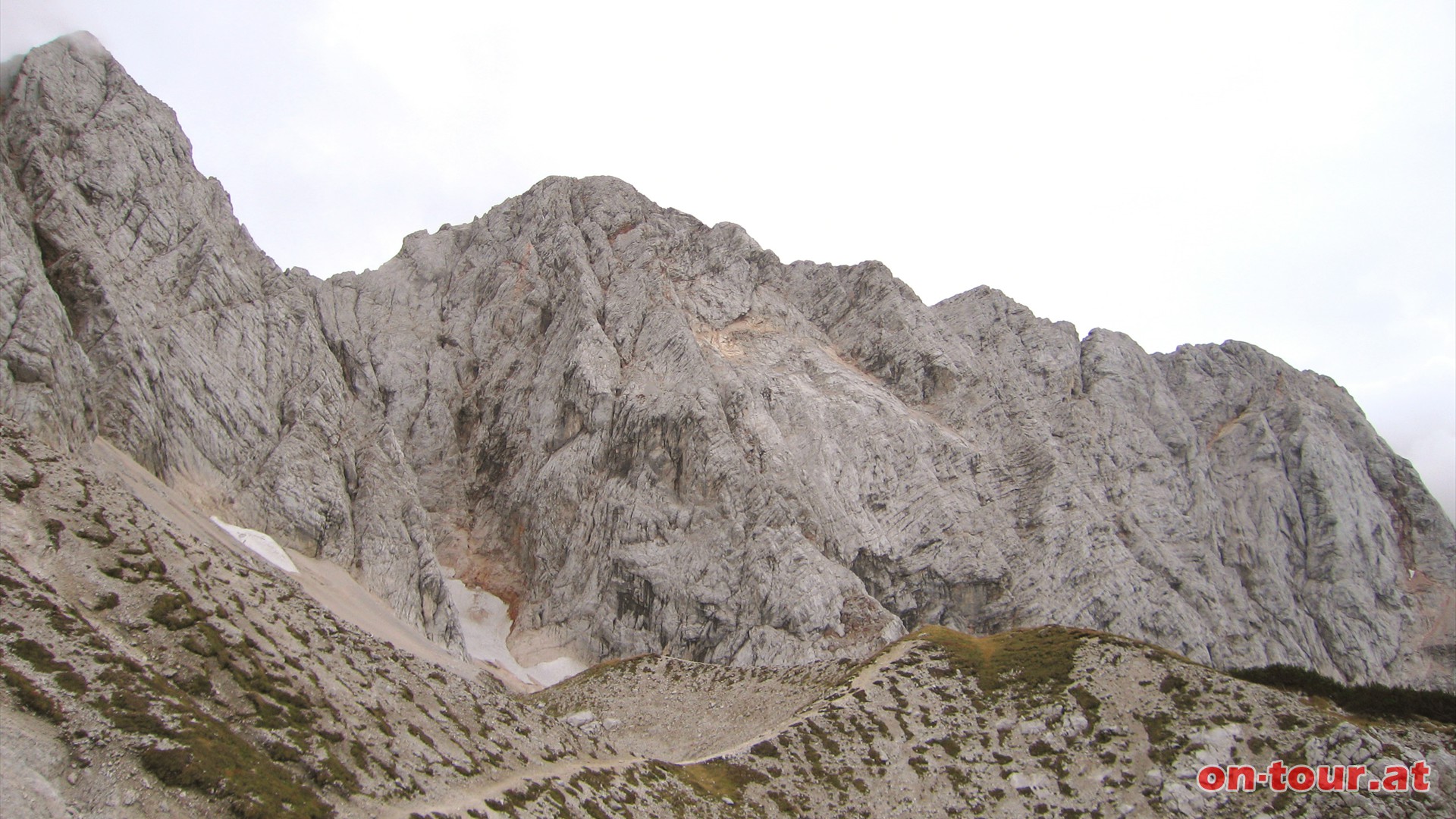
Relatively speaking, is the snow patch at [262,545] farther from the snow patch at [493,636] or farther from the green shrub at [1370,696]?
the green shrub at [1370,696]

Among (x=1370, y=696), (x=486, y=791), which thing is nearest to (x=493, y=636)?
(x=486, y=791)

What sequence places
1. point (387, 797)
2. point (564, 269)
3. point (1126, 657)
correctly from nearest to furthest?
point (387, 797) → point (1126, 657) → point (564, 269)

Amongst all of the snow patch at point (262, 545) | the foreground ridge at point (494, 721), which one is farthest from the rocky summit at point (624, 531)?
the snow patch at point (262, 545)

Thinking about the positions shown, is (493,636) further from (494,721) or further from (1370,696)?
(1370,696)

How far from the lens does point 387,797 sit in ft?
75.7

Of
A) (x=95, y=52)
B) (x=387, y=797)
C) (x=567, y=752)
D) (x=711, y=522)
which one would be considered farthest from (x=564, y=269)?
(x=387, y=797)

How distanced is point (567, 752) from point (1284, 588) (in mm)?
99119

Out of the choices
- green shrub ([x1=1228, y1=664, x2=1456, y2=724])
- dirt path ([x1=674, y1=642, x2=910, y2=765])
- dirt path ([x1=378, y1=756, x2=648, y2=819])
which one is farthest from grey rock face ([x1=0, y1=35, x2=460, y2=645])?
green shrub ([x1=1228, y1=664, x2=1456, y2=724])

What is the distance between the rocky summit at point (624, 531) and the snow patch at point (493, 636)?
46 cm

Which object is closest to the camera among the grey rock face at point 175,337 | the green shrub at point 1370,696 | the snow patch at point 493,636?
the green shrub at point 1370,696

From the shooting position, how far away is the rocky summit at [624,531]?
85.8ft

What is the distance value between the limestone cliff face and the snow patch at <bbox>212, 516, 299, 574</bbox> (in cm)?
415

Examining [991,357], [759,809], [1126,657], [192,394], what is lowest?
[759,809]

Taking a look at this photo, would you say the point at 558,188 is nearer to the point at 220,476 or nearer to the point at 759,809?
the point at 220,476
